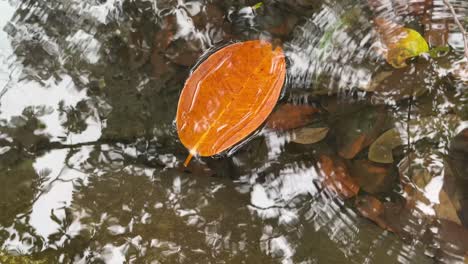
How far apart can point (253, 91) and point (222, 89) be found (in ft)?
0.35

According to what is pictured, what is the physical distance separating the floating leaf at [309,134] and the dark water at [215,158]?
2 cm

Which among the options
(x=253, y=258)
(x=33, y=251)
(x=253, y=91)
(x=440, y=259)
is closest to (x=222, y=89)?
(x=253, y=91)

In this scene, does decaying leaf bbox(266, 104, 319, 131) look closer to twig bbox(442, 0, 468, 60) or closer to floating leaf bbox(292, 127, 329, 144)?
floating leaf bbox(292, 127, 329, 144)

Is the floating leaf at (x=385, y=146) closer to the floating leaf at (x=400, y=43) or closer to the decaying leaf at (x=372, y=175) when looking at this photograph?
the decaying leaf at (x=372, y=175)

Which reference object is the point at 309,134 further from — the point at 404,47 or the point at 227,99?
the point at 404,47

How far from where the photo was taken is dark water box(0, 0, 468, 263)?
1530 mm

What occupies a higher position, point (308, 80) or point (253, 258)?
point (308, 80)

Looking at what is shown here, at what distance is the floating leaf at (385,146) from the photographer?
5.29ft

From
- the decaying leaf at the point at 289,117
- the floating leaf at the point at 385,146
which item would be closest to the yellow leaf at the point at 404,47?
the floating leaf at the point at 385,146

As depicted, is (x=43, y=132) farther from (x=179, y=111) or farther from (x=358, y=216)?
(x=358, y=216)

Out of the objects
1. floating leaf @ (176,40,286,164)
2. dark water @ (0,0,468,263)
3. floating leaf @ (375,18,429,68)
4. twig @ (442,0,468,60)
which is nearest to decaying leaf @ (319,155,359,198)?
dark water @ (0,0,468,263)

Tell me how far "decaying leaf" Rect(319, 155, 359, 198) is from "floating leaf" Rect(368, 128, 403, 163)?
0.11 metres

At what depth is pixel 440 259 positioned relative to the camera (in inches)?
60.4

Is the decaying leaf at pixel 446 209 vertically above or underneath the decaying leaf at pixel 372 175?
underneath
